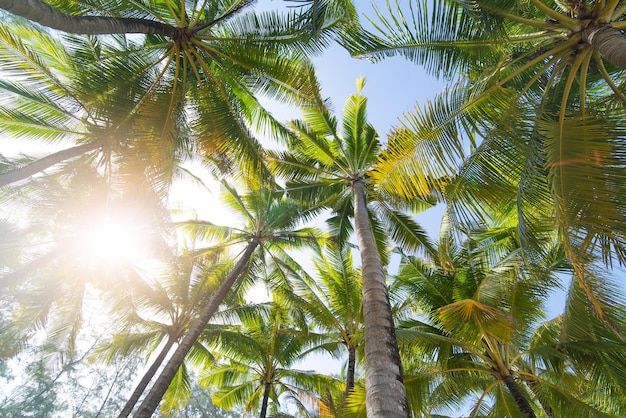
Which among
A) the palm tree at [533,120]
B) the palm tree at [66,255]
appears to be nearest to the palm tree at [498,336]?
the palm tree at [533,120]

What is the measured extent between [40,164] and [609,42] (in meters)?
7.96

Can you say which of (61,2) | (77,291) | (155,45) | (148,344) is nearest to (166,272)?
(77,291)

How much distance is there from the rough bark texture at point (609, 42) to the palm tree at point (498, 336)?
10.1 ft

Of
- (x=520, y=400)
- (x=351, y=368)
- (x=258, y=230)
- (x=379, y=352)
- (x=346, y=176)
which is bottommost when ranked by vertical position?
(x=379, y=352)

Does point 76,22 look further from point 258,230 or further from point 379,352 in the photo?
point 258,230

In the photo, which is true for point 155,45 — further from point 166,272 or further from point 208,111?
point 166,272

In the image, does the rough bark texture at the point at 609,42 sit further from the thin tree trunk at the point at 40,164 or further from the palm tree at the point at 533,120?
the thin tree trunk at the point at 40,164

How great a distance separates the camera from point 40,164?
6359 millimetres

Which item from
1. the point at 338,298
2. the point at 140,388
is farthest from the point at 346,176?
the point at 140,388

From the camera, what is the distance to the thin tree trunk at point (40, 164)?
19.5ft

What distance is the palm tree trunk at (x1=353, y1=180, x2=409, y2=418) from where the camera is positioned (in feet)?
12.5

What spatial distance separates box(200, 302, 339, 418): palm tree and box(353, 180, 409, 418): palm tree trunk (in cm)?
635

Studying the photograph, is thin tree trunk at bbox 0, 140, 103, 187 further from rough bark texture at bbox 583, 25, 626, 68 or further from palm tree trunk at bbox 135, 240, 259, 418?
rough bark texture at bbox 583, 25, 626, 68

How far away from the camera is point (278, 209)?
12.2 m
